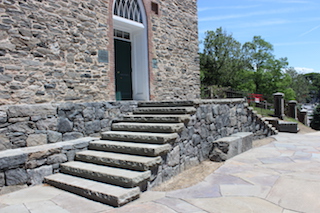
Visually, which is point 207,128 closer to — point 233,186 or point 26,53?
point 233,186

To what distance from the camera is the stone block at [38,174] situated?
3709 mm

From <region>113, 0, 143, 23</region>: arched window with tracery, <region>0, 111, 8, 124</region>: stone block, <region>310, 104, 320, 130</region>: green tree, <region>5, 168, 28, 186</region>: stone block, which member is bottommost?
<region>310, 104, 320, 130</region>: green tree

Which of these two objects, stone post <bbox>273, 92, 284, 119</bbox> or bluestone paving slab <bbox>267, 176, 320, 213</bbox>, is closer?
bluestone paving slab <bbox>267, 176, 320, 213</bbox>

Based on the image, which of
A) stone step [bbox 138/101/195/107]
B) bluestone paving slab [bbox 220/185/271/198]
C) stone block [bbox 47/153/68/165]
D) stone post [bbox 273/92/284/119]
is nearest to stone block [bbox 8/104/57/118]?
stone block [bbox 47/153/68/165]

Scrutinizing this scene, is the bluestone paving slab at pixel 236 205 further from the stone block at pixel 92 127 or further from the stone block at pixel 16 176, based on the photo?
the stone block at pixel 92 127

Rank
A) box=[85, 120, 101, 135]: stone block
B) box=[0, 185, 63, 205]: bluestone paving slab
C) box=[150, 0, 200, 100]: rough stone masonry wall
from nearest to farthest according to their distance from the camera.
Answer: box=[0, 185, 63, 205]: bluestone paving slab, box=[85, 120, 101, 135]: stone block, box=[150, 0, 200, 100]: rough stone masonry wall

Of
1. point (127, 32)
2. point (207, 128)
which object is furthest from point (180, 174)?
point (127, 32)

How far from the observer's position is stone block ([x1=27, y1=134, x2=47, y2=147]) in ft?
13.7

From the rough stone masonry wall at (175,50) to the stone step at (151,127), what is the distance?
224 centimetres

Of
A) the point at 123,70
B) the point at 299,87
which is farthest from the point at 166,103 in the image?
the point at 299,87

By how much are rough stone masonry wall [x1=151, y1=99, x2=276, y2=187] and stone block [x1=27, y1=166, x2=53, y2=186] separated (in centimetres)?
181

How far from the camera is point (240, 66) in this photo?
81.8ft

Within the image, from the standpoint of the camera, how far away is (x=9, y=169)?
3.45 metres

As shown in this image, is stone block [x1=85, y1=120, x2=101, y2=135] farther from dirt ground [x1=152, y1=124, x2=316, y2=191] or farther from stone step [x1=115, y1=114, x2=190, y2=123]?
dirt ground [x1=152, y1=124, x2=316, y2=191]
